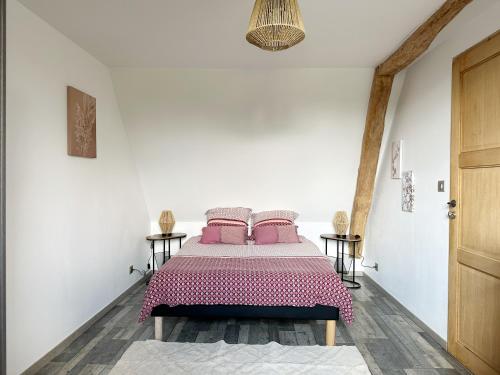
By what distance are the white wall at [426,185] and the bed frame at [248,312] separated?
2.89 ft

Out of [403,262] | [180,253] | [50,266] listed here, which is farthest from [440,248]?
[50,266]

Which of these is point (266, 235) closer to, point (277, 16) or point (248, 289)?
point (248, 289)

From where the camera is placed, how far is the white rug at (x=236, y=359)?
216 centimetres

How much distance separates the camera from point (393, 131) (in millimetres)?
3582

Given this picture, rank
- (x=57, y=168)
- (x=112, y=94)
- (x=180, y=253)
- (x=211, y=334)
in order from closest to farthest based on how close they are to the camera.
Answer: (x=57, y=168) → (x=211, y=334) → (x=180, y=253) → (x=112, y=94)

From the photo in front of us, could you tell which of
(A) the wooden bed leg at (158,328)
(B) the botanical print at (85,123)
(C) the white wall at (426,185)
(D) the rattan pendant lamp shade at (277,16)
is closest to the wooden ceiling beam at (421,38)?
(C) the white wall at (426,185)

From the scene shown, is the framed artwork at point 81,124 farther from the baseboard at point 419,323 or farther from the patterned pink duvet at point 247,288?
the baseboard at point 419,323

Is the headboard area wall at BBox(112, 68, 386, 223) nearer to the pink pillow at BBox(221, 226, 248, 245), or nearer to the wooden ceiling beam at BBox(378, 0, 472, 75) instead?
the wooden ceiling beam at BBox(378, 0, 472, 75)

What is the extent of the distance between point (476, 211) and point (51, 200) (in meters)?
3.00

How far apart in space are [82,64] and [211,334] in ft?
8.55

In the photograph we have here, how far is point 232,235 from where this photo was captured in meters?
3.74

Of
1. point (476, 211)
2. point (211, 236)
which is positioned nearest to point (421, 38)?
point (476, 211)

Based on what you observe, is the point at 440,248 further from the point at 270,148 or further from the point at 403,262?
the point at 270,148

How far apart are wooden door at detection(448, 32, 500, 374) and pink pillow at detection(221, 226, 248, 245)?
6.85 ft
